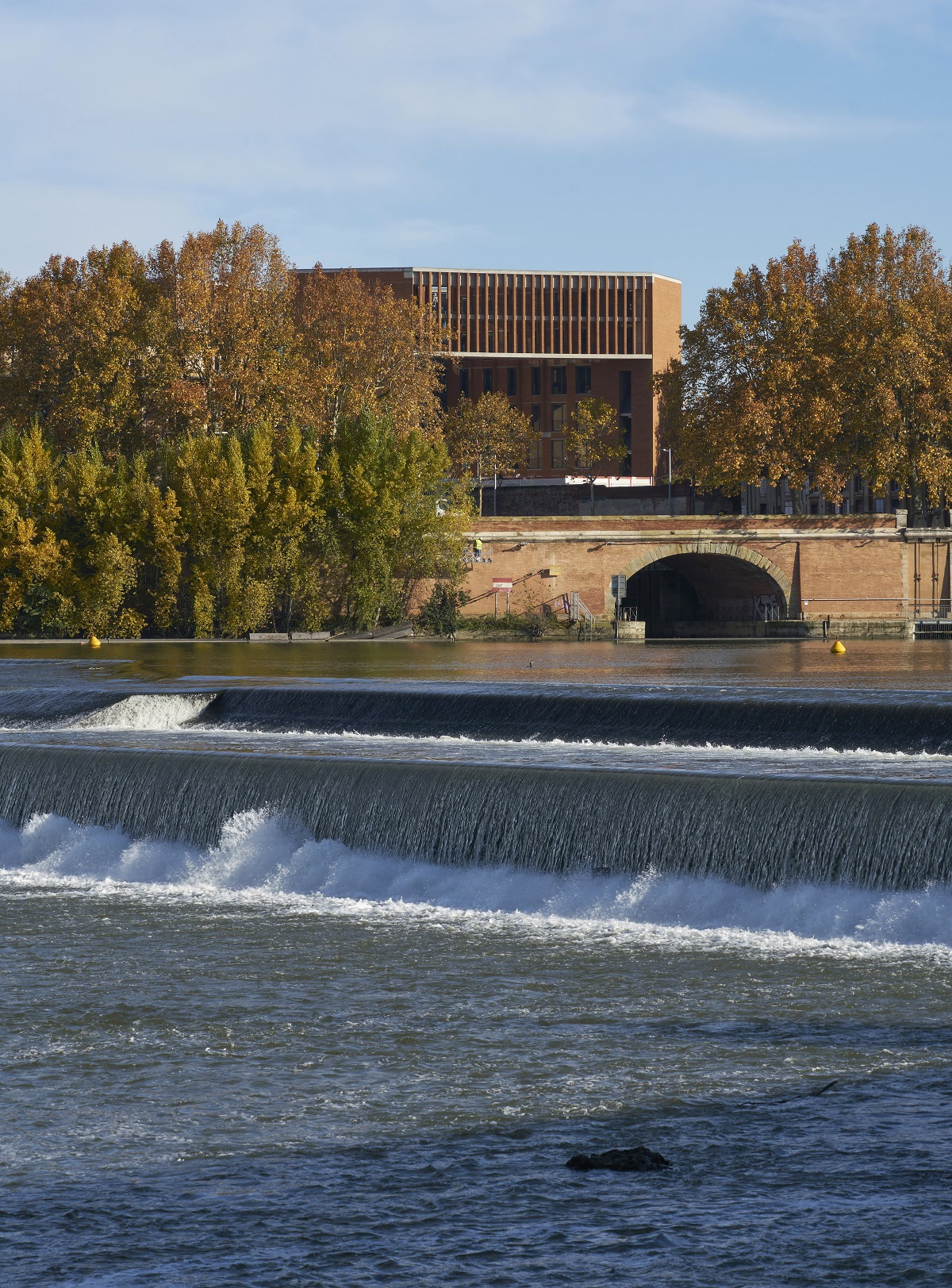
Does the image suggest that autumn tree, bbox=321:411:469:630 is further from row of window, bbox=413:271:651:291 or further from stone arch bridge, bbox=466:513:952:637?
row of window, bbox=413:271:651:291

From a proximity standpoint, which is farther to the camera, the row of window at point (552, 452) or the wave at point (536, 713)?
the row of window at point (552, 452)

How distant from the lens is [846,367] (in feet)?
222

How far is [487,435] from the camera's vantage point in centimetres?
9600

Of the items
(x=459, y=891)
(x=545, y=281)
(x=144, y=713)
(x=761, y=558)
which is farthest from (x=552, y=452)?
(x=459, y=891)

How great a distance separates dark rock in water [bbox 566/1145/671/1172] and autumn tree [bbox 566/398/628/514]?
85969 mm

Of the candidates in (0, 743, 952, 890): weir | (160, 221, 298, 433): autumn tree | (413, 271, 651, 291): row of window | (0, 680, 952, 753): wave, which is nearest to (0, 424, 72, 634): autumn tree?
(160, 221, 298, 433): autumn tree

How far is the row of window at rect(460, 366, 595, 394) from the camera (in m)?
111

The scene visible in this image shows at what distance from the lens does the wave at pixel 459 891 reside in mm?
13758

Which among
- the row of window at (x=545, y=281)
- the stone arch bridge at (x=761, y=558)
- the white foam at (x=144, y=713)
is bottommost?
the white foam at (x=144, y=713)

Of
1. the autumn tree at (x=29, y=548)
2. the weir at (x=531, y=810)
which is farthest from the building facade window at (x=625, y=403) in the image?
the weir at (x=531, y=810)

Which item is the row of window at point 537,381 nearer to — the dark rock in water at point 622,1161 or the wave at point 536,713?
the wave at point 536,713

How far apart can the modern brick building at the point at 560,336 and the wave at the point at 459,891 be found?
88.6m

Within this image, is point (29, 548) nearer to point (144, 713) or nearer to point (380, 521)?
point (380, 521)

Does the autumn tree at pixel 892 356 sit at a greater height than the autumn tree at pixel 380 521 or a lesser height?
greater
